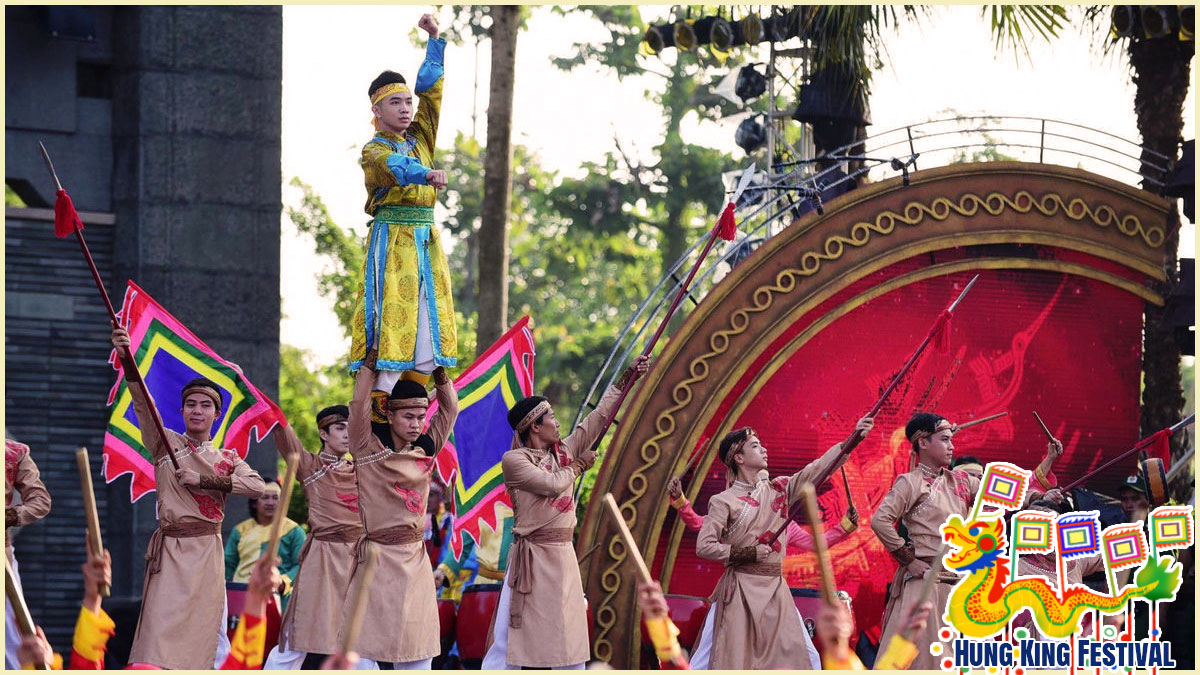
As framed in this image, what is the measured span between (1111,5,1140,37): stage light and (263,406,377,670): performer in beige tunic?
19.8ft

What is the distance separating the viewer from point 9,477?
8.62 metres

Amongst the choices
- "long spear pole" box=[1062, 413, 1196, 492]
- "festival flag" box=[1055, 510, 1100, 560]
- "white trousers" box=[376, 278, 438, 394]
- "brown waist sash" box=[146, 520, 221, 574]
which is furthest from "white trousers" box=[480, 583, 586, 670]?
"long spear pole" box=[1062, 413, 1196, 492]

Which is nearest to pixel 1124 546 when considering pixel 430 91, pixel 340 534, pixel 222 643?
pixel 430 91

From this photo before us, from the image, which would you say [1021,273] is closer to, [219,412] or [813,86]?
[813,86]

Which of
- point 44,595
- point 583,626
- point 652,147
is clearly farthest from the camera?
point 652,147

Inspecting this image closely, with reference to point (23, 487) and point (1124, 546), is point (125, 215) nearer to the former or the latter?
point (23, 487)

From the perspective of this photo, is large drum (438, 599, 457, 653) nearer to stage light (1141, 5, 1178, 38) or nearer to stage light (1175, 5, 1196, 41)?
stage light (1141, 5, 1178, 38)

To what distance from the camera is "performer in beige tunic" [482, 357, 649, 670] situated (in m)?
8.71

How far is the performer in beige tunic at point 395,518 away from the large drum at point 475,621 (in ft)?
7.15

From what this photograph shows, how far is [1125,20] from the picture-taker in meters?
12.3

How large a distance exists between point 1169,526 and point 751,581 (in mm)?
2059

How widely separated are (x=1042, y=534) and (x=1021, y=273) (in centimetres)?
411

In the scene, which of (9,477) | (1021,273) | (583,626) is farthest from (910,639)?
(1021,273)

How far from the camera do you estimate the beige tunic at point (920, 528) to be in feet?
30.2
